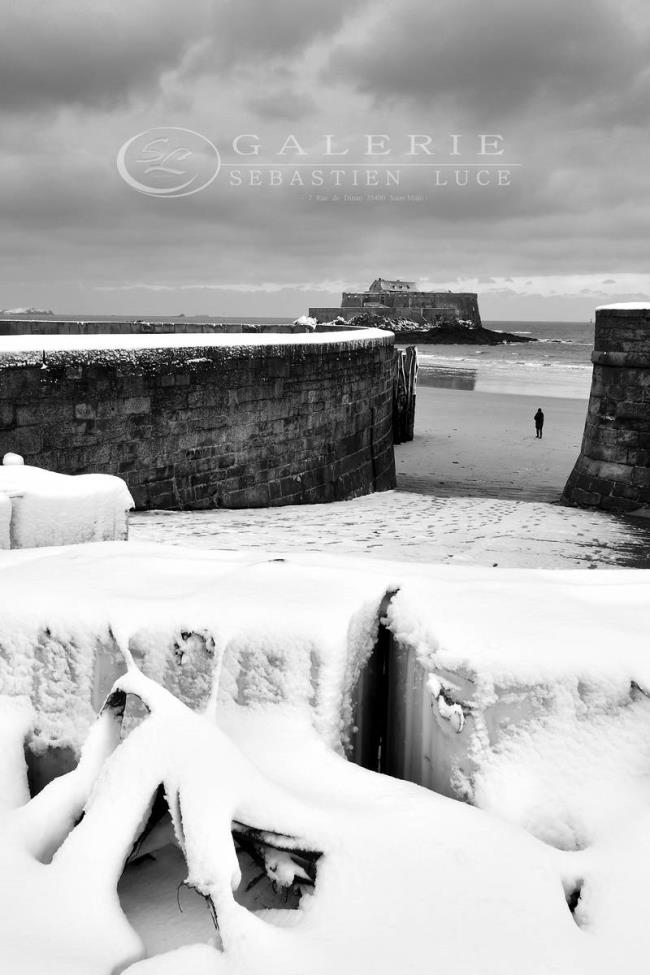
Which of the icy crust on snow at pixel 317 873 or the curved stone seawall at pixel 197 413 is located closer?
the icy crust on snow at pixel 317 873

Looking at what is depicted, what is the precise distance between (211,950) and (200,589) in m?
0.94

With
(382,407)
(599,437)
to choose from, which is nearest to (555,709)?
(599,437)

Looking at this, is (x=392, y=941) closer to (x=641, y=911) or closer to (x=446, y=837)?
(x=446, y=837)

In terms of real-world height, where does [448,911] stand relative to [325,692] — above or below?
below

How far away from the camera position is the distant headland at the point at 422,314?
67.9 metres

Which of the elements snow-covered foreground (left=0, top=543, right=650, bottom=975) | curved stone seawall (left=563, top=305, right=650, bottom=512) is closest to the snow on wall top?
curved stone seawall (left=563, top=305, right=650, bottom=512)

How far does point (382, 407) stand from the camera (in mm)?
13164

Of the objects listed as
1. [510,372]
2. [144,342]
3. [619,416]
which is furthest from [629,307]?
[510,372]

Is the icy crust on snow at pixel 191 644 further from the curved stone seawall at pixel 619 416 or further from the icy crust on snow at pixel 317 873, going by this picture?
the curved stone seawall at pixel 619 416

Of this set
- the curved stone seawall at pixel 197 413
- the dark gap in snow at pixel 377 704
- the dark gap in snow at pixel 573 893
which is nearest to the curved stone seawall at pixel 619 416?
the curved stone seawall at pixel 197 413

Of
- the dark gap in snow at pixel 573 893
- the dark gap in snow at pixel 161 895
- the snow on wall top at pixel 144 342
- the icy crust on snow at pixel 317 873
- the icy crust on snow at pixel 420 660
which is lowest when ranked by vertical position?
the dark gap in snow at pixel 161 895

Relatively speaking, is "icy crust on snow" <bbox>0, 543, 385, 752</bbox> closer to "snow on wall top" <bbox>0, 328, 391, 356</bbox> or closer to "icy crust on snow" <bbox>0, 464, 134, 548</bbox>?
"icy crust on snow" <bbox>0, 464, 134, 548</bbox>

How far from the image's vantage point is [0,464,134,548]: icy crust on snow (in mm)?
3055

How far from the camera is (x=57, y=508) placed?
3197 mm
